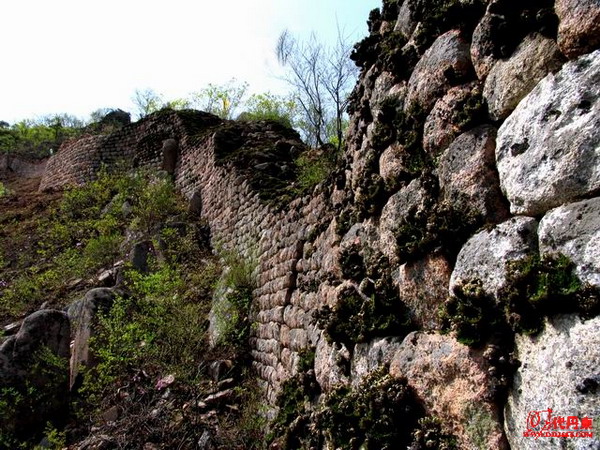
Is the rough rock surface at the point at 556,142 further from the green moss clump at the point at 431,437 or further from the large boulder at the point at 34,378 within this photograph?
the large boulder at the point at 34,378

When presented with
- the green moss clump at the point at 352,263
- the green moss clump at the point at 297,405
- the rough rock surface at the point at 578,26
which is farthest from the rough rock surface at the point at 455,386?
the green moss clump at the point at 297,405

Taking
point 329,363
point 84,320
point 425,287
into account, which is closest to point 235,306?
point 84,320

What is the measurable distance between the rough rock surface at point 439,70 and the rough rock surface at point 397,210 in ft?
1.32

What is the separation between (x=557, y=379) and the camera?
1307 millimetres

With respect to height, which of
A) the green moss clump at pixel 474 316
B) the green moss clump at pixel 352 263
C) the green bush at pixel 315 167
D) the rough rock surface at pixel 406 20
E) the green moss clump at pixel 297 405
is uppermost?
the green bush at pixel 315 167

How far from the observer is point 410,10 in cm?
251

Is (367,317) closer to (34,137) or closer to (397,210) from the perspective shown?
(397,210)

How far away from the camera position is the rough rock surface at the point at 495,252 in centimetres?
153

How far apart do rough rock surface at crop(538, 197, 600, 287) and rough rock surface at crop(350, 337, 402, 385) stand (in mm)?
927

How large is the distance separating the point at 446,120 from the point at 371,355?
1181mm

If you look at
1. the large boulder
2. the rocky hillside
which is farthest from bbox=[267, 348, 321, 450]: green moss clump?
the large boulder

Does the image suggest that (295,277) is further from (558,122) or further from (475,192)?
(558,122)

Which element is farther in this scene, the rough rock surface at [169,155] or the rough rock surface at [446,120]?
the rough rock surface at [169,155]

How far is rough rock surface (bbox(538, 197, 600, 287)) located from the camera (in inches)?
50.0
